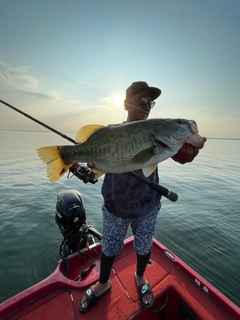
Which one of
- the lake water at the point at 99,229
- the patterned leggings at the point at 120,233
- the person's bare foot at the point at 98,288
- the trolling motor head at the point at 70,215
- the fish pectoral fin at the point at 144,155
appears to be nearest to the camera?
the fish pectoral fin at the point at 144,155

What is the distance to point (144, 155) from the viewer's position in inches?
93.3

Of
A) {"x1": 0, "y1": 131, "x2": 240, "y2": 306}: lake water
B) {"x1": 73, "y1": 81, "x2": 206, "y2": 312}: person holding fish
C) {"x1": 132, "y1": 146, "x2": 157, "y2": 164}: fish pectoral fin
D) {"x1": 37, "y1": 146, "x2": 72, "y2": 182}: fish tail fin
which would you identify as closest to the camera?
{"x1": 132, "y1": 146, "x2": 157, "y2": 164}: fish pectoral fin

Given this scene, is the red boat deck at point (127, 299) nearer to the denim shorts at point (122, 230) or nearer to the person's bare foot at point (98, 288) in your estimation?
the person's bare foot at point (98, 288)

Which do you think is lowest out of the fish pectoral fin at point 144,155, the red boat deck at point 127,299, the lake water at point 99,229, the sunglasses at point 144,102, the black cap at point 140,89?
the lake water at point 99,229

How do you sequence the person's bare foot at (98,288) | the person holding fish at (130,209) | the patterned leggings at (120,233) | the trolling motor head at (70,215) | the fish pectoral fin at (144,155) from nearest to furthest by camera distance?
the fish pectoral fin at (144,155)
the person holding fish at (130,209)
the patterned leggings at (120,233)
the person's bare foot at (98,288)
the trolling motor head at (70,215)

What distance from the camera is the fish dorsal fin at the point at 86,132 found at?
2.62 metres

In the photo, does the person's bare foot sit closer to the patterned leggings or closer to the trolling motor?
the patterned leggings

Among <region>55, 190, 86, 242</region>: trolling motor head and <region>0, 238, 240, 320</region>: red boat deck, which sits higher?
<region>55, 190, 86, 242</region>: trolling motor head

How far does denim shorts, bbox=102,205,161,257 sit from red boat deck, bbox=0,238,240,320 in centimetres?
91

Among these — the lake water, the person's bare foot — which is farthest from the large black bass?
the lake water

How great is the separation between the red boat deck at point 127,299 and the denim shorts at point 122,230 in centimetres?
91

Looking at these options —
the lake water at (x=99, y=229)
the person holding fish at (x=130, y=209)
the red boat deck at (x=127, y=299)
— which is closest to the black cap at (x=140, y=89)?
the person holding fish at (x=130, y=209)

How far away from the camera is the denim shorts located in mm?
2865

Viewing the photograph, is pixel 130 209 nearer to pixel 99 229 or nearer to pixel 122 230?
pixel 122 230
